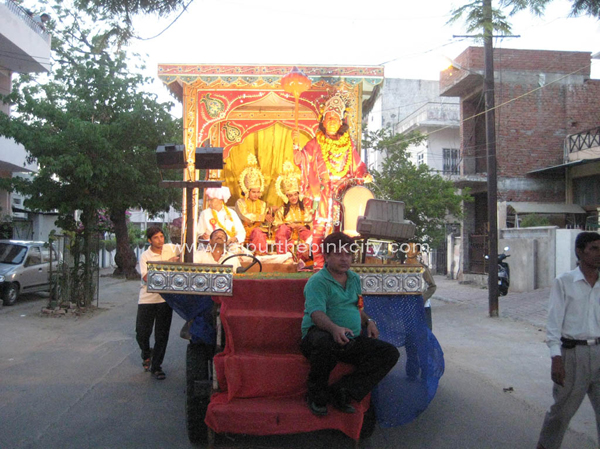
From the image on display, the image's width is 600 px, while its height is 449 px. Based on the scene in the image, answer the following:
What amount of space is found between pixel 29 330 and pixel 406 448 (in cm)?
820

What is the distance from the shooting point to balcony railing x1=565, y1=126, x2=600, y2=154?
736 inches

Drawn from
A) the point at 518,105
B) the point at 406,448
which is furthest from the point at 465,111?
the point at 406,448

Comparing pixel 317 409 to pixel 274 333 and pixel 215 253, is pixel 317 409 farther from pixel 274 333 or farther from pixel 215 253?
pixel 215 253

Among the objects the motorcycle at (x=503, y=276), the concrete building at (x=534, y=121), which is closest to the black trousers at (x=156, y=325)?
the motorcycle at (x=503, y=276)

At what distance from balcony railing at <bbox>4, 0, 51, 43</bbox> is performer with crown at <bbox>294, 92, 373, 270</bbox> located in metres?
12.3

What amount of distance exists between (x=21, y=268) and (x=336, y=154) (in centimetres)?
1003

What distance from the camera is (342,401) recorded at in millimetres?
3809

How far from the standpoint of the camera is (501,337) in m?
9.48

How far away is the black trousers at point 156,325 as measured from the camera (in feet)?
20.3

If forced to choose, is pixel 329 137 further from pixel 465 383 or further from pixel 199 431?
pixel 199 431

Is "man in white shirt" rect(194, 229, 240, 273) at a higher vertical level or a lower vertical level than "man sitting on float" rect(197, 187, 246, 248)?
lower

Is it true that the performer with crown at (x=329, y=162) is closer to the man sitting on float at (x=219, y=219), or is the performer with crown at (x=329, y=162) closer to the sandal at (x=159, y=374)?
the man sitting on float at (x=219, y=219)

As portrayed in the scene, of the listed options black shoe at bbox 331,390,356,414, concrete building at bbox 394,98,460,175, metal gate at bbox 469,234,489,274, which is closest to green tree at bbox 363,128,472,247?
metal gate at bbox 469,234,489,274

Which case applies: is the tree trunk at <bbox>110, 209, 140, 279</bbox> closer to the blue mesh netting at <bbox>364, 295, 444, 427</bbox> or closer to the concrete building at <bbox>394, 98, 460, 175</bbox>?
the concrete building at <bbox>394, 98, 460, 175</bbox>
